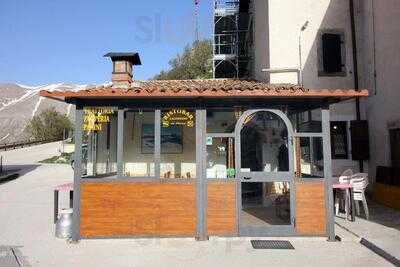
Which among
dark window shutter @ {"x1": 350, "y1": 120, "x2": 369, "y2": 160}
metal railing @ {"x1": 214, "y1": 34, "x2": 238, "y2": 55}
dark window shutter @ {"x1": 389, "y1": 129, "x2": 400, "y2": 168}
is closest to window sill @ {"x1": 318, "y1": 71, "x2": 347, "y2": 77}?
dark window shutter @ {"x1": 350, "y1": 120, "x2": 369, "y2": 160}

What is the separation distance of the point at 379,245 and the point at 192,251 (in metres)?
3.60

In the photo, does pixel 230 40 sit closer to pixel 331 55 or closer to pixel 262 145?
pixel 331 55

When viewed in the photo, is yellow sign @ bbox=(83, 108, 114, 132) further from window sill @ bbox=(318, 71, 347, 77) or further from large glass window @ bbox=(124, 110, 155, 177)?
window sill @ bbox=(318, 71, 347, 77)

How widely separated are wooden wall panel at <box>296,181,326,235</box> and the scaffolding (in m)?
18.3

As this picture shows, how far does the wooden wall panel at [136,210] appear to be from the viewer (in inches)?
338

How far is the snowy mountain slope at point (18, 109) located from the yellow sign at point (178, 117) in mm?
74577

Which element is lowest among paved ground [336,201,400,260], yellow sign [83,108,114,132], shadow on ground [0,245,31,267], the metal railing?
shadow on ground [0,245,31,267]

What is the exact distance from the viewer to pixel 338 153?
584 inches

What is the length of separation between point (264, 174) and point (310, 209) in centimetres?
125

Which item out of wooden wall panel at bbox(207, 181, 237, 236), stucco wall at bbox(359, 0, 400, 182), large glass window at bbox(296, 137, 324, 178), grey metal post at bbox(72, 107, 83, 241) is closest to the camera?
grey metal post at bbox(72, 107, 83, 241)

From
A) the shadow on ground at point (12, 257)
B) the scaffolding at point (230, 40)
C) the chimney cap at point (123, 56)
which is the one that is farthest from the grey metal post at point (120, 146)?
the scaffolding at point (230, 40)

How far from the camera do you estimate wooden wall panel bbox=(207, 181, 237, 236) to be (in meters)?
8.61

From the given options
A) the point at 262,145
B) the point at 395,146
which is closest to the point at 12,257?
the point at 262,145

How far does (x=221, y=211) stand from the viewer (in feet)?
28.3
